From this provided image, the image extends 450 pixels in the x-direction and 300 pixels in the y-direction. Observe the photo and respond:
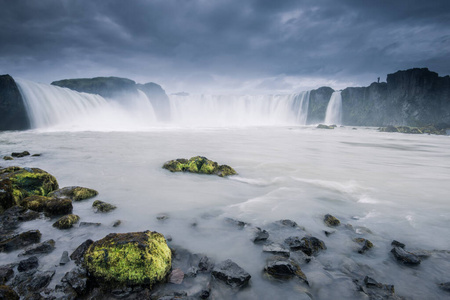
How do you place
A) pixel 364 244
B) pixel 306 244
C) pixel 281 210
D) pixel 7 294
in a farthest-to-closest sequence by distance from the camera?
pixel 281 210 → pixel 364 244 → pixel 306 244 → pixel 7 294

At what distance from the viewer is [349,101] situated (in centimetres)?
6103

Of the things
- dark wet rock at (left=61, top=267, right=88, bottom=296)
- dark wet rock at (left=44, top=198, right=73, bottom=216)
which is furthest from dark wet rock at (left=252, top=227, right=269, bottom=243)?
dark wet rock at (left=44, top=198, right=73, bottom=216)

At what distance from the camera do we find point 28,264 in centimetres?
271

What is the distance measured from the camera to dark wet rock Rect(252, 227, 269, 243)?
3.63m

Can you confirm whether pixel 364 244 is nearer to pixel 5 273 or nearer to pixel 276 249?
pixel 276 249

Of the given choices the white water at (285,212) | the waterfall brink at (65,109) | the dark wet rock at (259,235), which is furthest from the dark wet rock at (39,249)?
the waterfall brink at (65,109)

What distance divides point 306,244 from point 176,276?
1.98m

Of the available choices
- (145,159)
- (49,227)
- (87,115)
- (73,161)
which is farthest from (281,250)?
(87,115)

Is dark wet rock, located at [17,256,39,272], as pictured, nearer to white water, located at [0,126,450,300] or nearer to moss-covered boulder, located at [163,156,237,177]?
white water, located at [0,126,450,300]

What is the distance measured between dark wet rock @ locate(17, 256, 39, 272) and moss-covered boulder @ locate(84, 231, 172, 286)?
2.51ft

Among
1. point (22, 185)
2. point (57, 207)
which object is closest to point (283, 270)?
point (57, 207)

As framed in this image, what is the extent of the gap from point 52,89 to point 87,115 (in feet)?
22.8

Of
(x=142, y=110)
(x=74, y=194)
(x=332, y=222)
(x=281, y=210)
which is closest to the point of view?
(x=332, y=222)

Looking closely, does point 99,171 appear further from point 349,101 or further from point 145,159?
point 349,101
